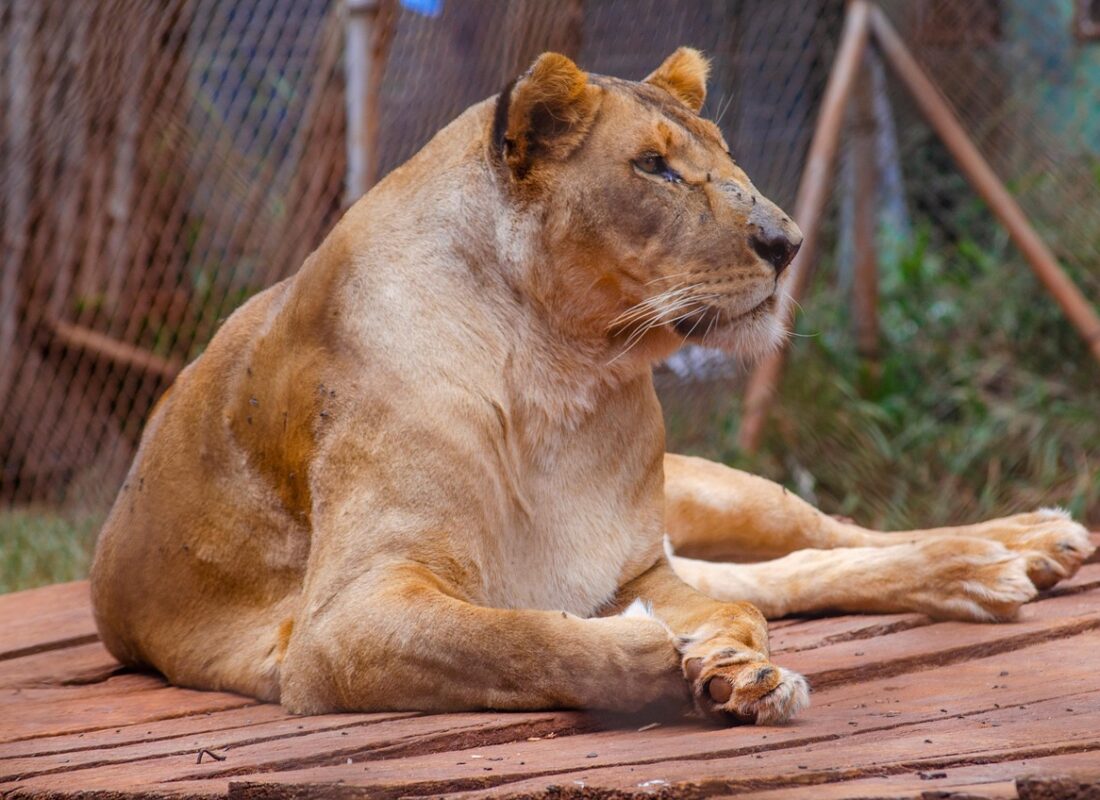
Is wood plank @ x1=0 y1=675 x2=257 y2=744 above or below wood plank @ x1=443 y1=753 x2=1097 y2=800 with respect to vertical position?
below

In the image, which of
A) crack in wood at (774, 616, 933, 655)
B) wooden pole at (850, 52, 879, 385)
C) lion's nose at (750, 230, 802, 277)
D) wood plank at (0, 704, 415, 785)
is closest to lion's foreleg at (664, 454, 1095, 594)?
crack in wood at (774, 616, 933, 655)

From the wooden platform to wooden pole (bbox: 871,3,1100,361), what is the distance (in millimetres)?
2420

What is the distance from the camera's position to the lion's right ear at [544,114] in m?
2.39

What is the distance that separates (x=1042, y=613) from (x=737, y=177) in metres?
0.99

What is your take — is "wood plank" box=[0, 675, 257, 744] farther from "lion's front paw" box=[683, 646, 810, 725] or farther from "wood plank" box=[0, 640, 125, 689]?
"lion's front paw" box=[683, 646, 810, 725]

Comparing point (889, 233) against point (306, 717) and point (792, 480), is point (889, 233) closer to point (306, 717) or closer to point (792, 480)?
point (792, 480)

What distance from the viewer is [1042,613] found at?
2.69 metres

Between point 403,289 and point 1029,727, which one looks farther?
point 403,289

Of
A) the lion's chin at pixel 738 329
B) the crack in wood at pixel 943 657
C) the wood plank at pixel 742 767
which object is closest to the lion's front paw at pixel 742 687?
the wood plank at pixel 742 767

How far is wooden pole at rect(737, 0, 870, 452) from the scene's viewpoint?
16.9 ft

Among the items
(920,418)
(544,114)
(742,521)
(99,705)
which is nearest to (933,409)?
(920,418)

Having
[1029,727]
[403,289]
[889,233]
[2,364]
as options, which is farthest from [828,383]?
[1029,727]

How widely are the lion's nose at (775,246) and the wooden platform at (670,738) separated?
67 cm

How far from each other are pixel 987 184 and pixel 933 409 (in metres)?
0.93
